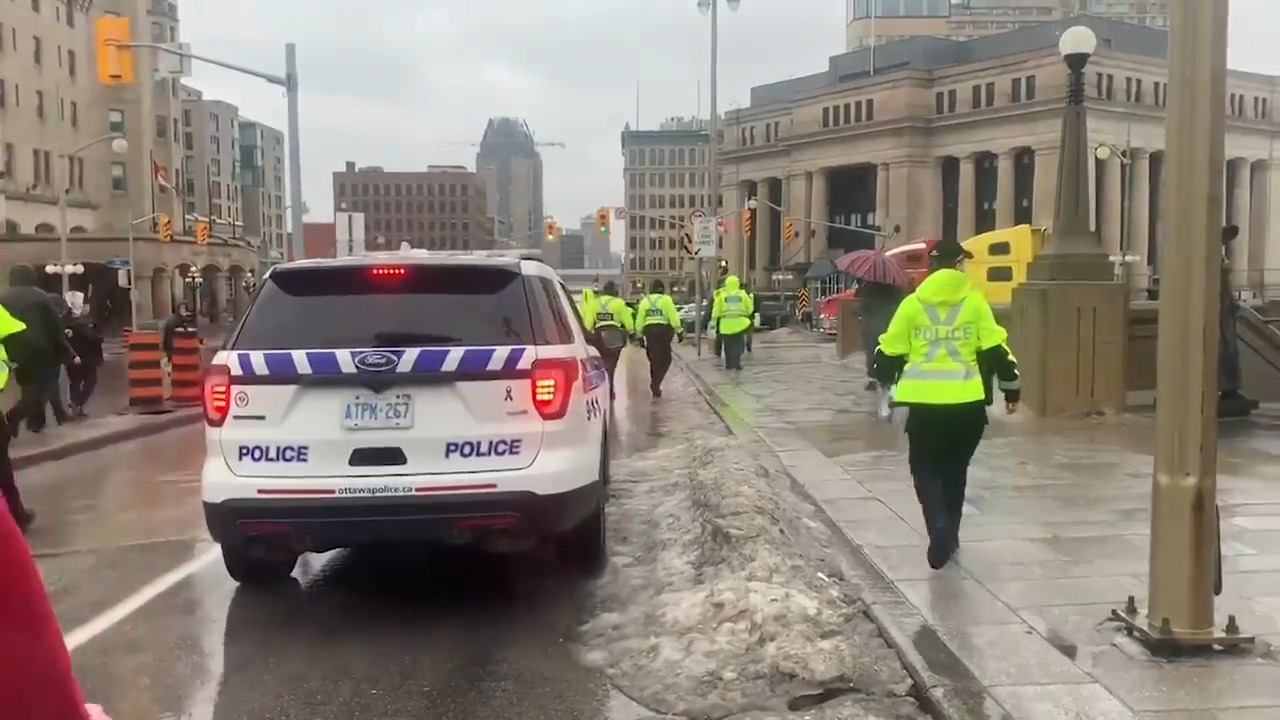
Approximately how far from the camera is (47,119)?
66.1m

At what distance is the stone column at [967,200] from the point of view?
92750 millimetres

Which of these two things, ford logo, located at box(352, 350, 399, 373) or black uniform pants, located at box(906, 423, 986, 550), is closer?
ford logo, located at box(352, 350, 399, 373)

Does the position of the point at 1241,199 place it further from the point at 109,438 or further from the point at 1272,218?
the point at 109,438

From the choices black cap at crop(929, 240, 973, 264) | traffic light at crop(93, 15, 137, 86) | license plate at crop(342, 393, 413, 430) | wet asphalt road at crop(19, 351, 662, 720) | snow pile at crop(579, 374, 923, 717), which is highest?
traffic light at crop(93, 15, 137, 86)

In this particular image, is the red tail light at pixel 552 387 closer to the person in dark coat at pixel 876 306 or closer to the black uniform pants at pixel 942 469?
the black uniform pants at pixel 942 469

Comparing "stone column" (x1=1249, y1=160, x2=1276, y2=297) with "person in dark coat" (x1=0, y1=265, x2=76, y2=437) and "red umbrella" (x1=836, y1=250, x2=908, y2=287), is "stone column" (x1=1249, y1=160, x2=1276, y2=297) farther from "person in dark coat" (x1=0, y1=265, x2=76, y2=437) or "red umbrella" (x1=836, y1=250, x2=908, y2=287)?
"person in dark coat" (x1=0, y1=265, x2=76, y2=437)

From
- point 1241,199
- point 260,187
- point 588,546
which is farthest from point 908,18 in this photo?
point 588,546

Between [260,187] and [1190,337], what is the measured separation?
15889 cm

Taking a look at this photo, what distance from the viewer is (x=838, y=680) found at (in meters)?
4.98

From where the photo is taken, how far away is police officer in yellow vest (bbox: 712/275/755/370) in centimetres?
2116

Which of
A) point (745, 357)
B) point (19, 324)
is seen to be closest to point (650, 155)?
point (745, 357)

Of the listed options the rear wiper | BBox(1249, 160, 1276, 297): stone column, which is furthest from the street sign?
BBox(1249, 160, 1276, 297): stone column

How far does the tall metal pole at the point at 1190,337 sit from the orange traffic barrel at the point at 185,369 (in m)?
15.6

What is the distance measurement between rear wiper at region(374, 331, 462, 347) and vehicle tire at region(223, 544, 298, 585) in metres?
1.31
